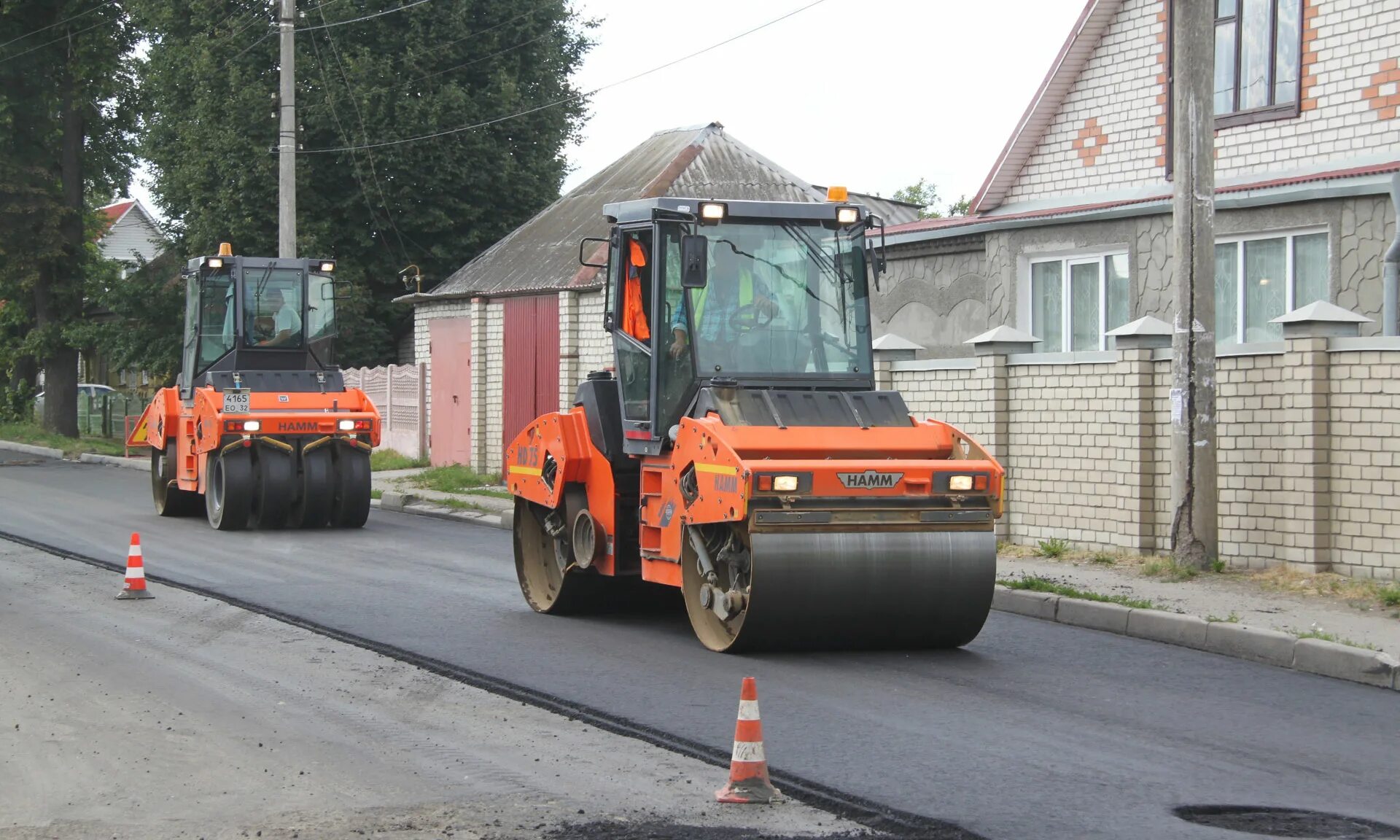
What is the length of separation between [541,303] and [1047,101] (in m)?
9.31

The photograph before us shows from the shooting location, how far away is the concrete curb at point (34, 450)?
117 feet

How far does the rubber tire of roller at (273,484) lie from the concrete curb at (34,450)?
18.2 meters

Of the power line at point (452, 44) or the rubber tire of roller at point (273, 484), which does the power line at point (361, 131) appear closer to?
the power line at point (452, 44)

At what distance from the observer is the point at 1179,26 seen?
13477mm

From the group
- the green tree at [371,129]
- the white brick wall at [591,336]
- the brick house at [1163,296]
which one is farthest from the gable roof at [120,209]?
the brick house at [1163,296]

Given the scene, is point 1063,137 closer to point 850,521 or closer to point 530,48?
point 850,521

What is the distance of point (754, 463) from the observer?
9.59 meters

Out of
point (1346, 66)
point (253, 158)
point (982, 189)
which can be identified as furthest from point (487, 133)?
point (1346, 66)

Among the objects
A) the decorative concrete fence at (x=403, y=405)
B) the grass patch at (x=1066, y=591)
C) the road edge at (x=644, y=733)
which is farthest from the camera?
the decorative concrete fence at (x=403, y=405)

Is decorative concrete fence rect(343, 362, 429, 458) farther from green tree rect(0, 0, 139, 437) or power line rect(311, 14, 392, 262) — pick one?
green tree rect(0, 0, 139, 437)

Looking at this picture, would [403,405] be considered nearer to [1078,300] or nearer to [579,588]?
[1078,300]

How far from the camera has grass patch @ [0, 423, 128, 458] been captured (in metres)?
36.0

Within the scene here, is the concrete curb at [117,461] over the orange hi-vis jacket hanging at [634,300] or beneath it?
beneath

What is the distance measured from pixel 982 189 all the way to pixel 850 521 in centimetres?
1147
